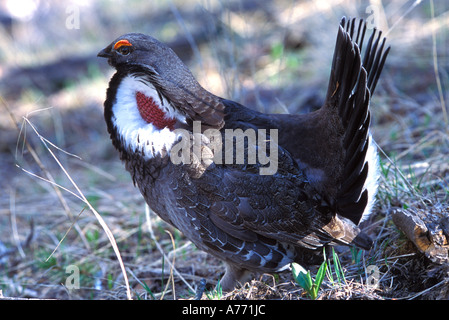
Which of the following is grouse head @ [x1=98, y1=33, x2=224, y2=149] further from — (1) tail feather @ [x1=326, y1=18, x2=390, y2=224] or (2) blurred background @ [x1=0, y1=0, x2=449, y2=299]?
(1) tail feather @ [x1=326, y1=18, x2=390, y2=224]

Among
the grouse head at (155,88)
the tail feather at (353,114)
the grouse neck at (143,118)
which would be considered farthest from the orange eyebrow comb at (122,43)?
the tail feather at (353,114)

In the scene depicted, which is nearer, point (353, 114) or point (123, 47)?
point (353, 114)

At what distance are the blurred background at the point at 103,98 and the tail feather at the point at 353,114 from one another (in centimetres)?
50

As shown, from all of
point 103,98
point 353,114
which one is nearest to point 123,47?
point 353,114

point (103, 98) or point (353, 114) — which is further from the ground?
point (103, 98)

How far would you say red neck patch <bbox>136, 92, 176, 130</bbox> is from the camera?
11.5 ft

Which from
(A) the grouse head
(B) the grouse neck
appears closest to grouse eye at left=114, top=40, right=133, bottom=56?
(A) the grouse head

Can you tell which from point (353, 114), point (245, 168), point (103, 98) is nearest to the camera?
point (353, 114)

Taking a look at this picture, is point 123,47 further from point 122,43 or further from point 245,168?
point 245,168

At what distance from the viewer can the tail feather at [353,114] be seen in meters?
3.25

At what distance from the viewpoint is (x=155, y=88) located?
3523 mm

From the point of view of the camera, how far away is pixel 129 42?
3.47 meters

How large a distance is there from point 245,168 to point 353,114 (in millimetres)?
815
